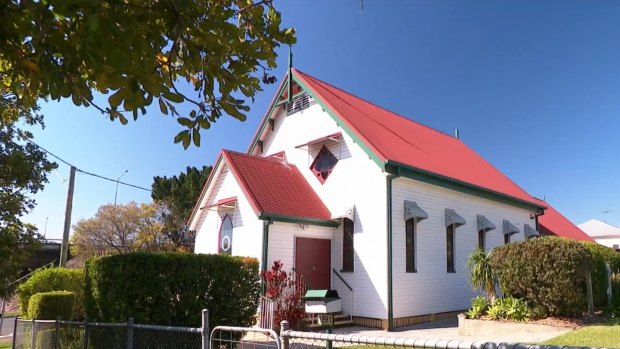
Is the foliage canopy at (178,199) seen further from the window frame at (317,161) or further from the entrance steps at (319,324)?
the entrance steps at (319,324)

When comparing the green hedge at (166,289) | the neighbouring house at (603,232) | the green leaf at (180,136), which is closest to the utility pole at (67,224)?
the green hedge at (166,289)

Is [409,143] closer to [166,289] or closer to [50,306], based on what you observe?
[166,289]

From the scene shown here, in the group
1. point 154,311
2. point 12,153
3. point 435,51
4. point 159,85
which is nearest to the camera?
point 159,85

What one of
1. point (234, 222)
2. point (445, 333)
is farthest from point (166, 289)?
point (445, 333)

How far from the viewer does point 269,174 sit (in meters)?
17.3

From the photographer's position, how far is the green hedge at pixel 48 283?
15.3 meters

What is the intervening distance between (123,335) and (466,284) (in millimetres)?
13439

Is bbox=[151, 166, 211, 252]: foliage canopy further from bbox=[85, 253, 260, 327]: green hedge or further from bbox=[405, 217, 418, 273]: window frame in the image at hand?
bbox=[85, 253, 260, 327]: green hedge

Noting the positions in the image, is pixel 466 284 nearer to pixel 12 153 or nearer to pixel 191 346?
pixel 191 346

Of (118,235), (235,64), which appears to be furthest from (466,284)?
(118,235)

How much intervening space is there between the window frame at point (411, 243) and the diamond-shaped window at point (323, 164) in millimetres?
3318

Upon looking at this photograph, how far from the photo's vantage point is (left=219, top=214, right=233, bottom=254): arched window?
659 inches

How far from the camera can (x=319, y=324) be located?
14516 mm

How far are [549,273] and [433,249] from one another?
4702mm
